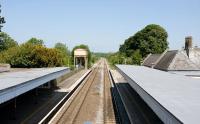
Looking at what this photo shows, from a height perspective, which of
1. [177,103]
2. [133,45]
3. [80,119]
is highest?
[133,45]

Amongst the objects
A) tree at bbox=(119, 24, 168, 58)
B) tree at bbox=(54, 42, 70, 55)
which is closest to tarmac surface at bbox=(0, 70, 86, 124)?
tree at bbox=(119, 24, 168, 58)

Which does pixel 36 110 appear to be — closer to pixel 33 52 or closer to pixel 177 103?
pixel 177 103

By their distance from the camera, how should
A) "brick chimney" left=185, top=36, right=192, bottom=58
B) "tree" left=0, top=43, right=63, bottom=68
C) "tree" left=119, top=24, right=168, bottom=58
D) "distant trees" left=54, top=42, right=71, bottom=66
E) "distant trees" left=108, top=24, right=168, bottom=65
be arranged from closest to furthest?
"brick chimney" left=185, top=36, right=192, bottom=58 → "tree" left=0, top=43, right=63, bottom=68 → "distant trees" left=54, top=42, right=71, bottom=66 → "distant trees" left=108, top=24, right=168, bottom=65 → "tree" left=119, top=24, right=168, bottom=58

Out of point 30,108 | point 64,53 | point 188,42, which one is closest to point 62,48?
point 64,53

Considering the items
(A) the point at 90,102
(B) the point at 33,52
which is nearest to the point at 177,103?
(A) the point at 90,102

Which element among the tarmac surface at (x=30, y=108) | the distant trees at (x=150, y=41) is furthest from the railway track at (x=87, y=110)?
the distant trees at (x=150, y=41)

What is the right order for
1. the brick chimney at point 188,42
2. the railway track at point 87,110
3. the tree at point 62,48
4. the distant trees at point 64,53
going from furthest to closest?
the tree at point 62,48 → the distant trees at point 64,53 → the brick chimney at point 188,42 → the railway track at point 87,110

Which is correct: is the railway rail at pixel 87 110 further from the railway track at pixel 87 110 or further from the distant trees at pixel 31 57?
the distant trees at pixel 31 57

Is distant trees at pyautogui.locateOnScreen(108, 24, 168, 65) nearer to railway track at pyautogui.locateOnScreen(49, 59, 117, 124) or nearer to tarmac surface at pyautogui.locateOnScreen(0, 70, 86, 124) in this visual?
railway track at pyautogui.locateOnScreen(49, 59, 117, 124)

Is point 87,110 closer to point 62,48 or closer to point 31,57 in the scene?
point 31,57

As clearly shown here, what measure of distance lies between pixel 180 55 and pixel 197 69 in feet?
11.3

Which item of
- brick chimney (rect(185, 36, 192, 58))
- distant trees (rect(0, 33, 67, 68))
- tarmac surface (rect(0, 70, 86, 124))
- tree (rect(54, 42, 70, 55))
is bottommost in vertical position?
tarmac surface (rect(0, 70, 86, 124))

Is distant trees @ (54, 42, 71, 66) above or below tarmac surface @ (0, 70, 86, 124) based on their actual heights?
above

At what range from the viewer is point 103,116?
2692 cm
